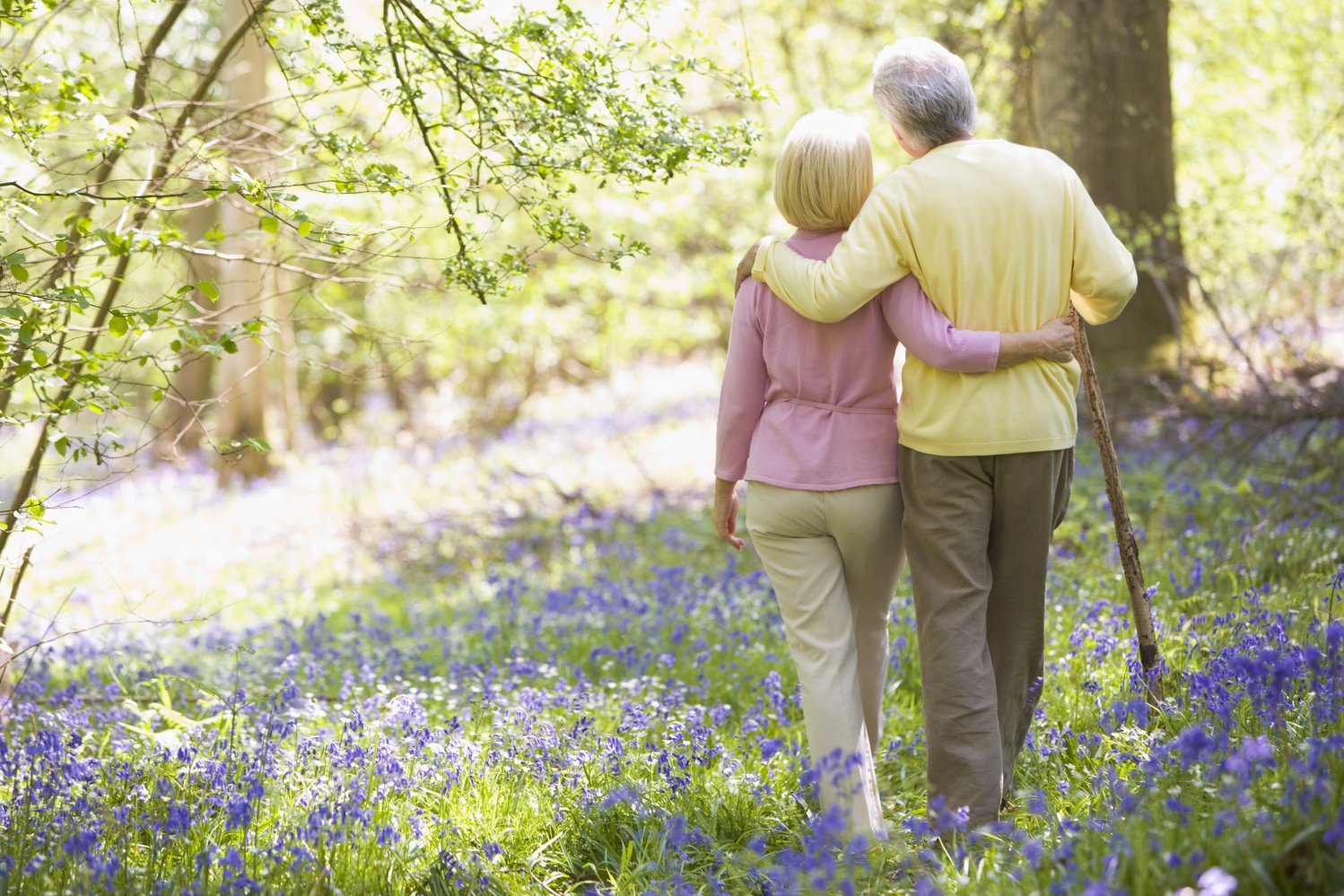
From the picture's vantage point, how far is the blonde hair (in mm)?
2881

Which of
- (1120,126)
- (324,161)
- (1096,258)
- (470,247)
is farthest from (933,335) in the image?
(1120,126)

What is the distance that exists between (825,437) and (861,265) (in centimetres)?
49

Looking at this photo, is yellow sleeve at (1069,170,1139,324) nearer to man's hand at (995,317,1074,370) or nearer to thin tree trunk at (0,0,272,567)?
man's hand at (995,317,1074,370)

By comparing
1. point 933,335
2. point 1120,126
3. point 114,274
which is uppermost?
point 1120,126

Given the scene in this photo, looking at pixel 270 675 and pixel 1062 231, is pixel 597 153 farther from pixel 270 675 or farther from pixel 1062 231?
pixel 270 675

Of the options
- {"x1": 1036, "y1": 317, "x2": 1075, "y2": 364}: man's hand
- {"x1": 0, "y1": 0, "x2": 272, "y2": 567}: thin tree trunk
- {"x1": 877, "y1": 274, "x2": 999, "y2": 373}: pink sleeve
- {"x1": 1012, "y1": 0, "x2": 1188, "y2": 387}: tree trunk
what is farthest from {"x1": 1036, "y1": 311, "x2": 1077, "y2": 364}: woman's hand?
{"x1": 1012, "y1": 0, "x2": 1188, "y2": 387}: tree trunk

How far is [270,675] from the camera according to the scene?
5.22 m

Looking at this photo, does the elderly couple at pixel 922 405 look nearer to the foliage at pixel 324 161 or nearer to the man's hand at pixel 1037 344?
the man's hand at pixel 1037 344

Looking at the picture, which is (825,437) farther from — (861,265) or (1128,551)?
(1128,551)

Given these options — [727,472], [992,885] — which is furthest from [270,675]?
[992,885]

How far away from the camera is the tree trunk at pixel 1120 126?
814cm

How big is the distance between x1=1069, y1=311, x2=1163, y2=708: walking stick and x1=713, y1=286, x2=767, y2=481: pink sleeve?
0.96 m

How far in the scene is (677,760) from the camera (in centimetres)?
332

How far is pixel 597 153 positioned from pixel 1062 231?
139 cm
